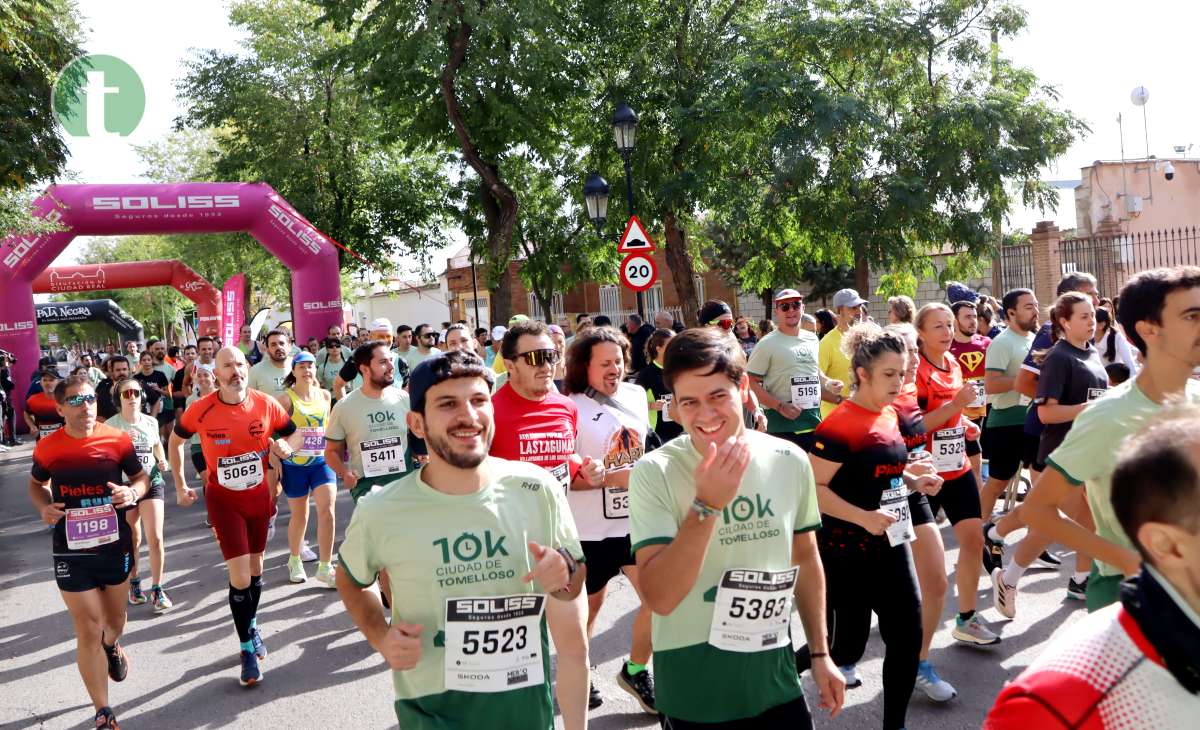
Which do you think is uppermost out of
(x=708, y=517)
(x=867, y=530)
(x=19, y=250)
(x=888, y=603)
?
(x=19, y=250)

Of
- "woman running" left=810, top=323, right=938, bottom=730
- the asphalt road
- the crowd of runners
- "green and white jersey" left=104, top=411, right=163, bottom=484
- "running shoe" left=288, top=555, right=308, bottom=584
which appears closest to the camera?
the crowd of runners

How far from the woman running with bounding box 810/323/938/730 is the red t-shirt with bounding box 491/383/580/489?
4.09 ft

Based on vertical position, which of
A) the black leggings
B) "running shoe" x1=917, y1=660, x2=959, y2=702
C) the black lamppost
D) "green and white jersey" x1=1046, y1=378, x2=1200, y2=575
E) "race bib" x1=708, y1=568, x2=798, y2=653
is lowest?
"running shoe" x1=917, y1=660, x2=959, y2=702

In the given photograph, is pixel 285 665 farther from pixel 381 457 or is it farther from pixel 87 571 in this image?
pixel 381 457

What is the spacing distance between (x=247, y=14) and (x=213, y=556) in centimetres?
2540

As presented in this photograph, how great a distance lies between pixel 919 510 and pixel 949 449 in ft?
3.67

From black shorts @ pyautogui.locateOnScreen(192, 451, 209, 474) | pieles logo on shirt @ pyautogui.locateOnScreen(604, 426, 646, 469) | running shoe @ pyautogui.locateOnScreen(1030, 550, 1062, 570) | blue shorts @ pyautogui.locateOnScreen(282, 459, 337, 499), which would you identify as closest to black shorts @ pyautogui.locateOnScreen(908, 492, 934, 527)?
pieles logo on shirt @ pyautogui.locateOnScreen(604, 426, 646, 469)

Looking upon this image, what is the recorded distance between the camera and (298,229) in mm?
22016

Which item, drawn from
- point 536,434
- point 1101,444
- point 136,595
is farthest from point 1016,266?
point 1101,444

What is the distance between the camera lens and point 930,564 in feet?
15.3

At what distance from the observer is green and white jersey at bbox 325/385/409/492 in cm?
694

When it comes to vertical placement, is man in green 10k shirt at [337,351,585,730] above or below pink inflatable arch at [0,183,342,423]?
below

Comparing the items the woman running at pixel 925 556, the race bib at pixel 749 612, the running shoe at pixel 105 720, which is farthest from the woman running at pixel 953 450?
the running shoe at pixel 105 720

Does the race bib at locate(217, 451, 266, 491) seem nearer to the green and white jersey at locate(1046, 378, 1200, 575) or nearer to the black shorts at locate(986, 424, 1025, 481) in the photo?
the green and white jersey at locate(1046, 378, 1200, 575)
